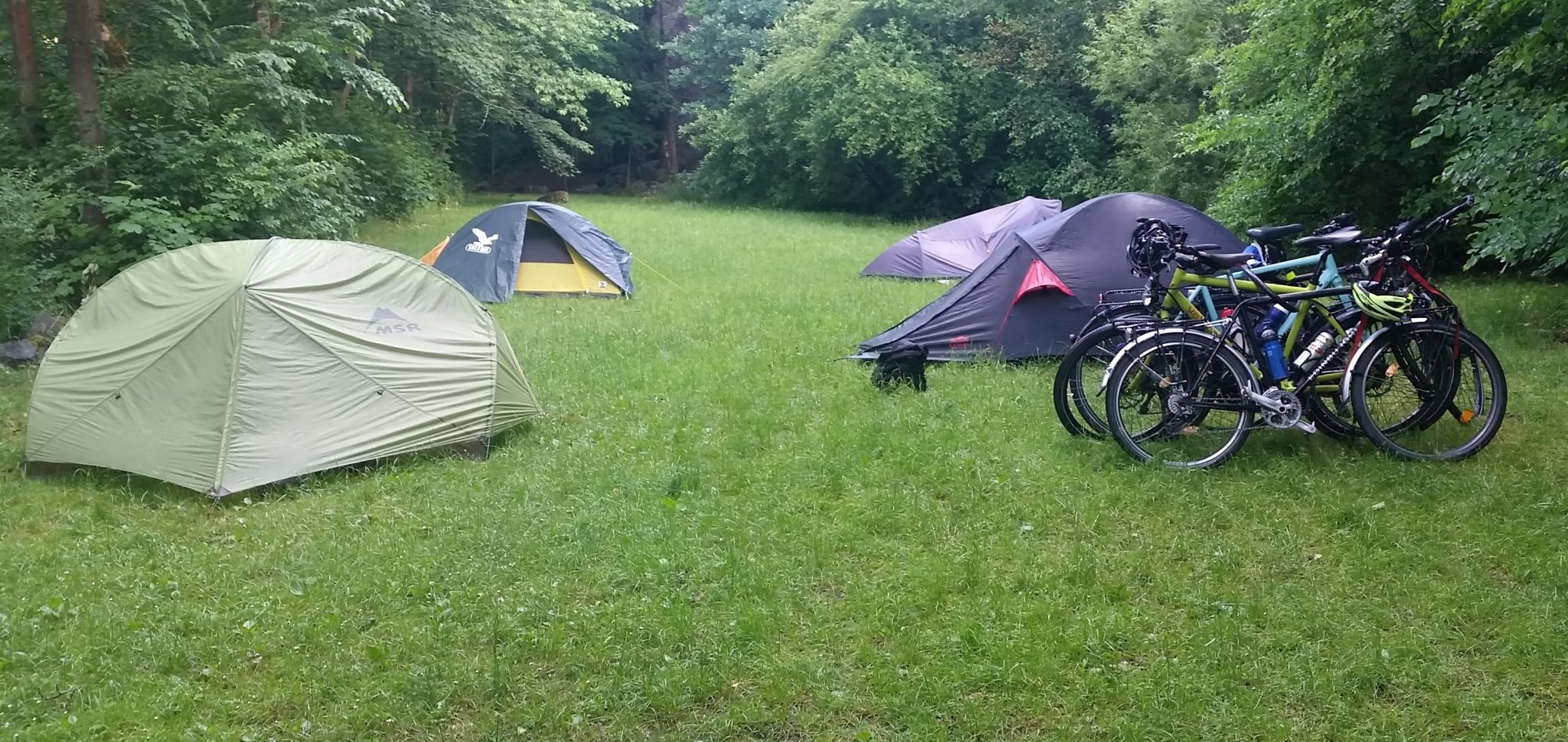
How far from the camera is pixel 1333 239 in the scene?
4980mm

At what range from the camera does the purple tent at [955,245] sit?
11.8 metres

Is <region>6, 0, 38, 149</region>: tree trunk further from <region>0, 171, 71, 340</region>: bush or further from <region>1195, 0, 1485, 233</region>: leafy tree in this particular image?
<region>1195, 0, 1485, 233</region>: leafy tree

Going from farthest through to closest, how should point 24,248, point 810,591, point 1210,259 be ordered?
point 24,248, point 1210,259, point 810,591

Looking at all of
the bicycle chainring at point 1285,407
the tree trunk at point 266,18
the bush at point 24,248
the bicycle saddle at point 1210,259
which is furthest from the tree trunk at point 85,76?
the bicycle chainring at point 1285,407

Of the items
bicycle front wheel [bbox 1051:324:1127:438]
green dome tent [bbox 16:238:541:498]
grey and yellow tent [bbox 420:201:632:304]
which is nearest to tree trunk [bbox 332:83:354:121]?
grey and yellow tent [bbox 420:201:632:304]

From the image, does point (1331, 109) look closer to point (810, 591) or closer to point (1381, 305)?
point (1381, 305)

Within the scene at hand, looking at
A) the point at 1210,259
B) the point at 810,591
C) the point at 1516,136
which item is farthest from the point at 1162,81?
the point at 810,591

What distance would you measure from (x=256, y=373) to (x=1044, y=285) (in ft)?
16.1

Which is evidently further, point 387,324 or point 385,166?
point 385,166

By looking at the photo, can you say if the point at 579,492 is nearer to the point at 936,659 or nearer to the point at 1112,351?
the point at 936,659

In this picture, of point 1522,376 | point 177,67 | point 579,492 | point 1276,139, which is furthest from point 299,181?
point 1522,376

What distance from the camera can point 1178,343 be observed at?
15.7 ft

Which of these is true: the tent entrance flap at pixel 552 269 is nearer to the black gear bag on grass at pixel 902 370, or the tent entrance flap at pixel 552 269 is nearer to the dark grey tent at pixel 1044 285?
the dark grey tent at pixel 1044 285

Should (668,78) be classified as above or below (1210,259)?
above
